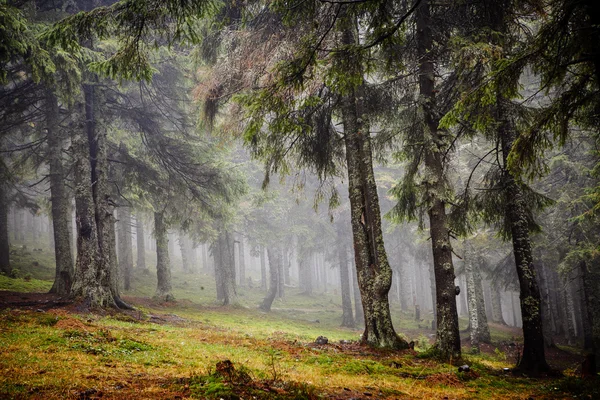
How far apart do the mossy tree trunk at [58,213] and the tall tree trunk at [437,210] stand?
44.8 ft

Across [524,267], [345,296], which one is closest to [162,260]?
[345,296]

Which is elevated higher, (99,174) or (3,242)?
(99,174)

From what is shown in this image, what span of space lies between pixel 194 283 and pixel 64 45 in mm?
30290

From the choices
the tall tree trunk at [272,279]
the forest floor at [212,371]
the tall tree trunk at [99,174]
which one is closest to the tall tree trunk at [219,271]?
the tall tree trunk at [272,279]

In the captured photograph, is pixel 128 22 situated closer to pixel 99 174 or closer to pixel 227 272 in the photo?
pixel 99 174

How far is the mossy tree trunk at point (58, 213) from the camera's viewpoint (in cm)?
1372

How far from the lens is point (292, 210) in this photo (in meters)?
34.1

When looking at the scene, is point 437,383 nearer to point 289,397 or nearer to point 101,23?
point 289,397

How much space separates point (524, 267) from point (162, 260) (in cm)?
1846

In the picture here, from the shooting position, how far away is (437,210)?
30.8 ft

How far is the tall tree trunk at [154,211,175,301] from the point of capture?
1966 centimetres

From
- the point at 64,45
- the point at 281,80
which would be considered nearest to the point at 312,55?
the point at 281,80

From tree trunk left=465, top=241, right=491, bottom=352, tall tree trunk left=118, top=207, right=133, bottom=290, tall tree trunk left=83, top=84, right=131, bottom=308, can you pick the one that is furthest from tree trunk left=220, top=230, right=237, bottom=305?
tree trunk left=465, top=241, right=491, bottom=352

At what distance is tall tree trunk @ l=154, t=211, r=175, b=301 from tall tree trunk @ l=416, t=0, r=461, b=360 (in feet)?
50.2
